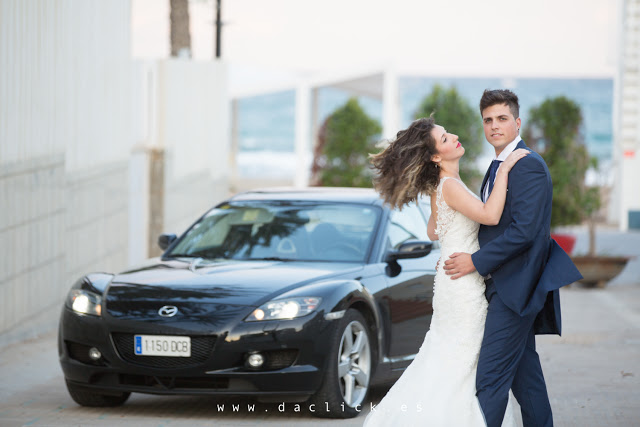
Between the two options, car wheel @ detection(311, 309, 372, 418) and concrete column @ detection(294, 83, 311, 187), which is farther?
concrete column @ detection(294, 83, 311, 187)

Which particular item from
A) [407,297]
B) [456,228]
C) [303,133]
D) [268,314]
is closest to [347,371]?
[268,314]

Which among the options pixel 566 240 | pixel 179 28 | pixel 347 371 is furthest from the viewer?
pixel 179 28

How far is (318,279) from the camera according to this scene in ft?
23.7

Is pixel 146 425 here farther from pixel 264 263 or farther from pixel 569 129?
pixel 569 129

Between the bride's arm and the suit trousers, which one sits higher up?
the bride's arm

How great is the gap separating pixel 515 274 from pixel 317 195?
3.67 m

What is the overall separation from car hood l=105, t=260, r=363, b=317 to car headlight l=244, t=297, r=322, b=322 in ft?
0.20

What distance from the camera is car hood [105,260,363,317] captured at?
6.93 m

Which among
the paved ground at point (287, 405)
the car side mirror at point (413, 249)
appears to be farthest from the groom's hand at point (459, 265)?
the car side mirror at point (413, 249)

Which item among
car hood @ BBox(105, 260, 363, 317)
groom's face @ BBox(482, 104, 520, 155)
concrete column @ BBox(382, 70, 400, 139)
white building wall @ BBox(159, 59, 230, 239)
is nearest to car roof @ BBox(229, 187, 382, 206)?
car hood @ BBox(105, 260, 363, 317)

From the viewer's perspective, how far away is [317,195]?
8617 millimetres

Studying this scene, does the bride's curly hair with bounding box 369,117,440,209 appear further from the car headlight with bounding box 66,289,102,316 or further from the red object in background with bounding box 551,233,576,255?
the red object in background with bounding box 551,233,576,255

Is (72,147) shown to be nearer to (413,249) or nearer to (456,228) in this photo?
(413,249)

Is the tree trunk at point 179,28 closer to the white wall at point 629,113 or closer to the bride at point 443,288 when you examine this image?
the white wall at point 629,113
